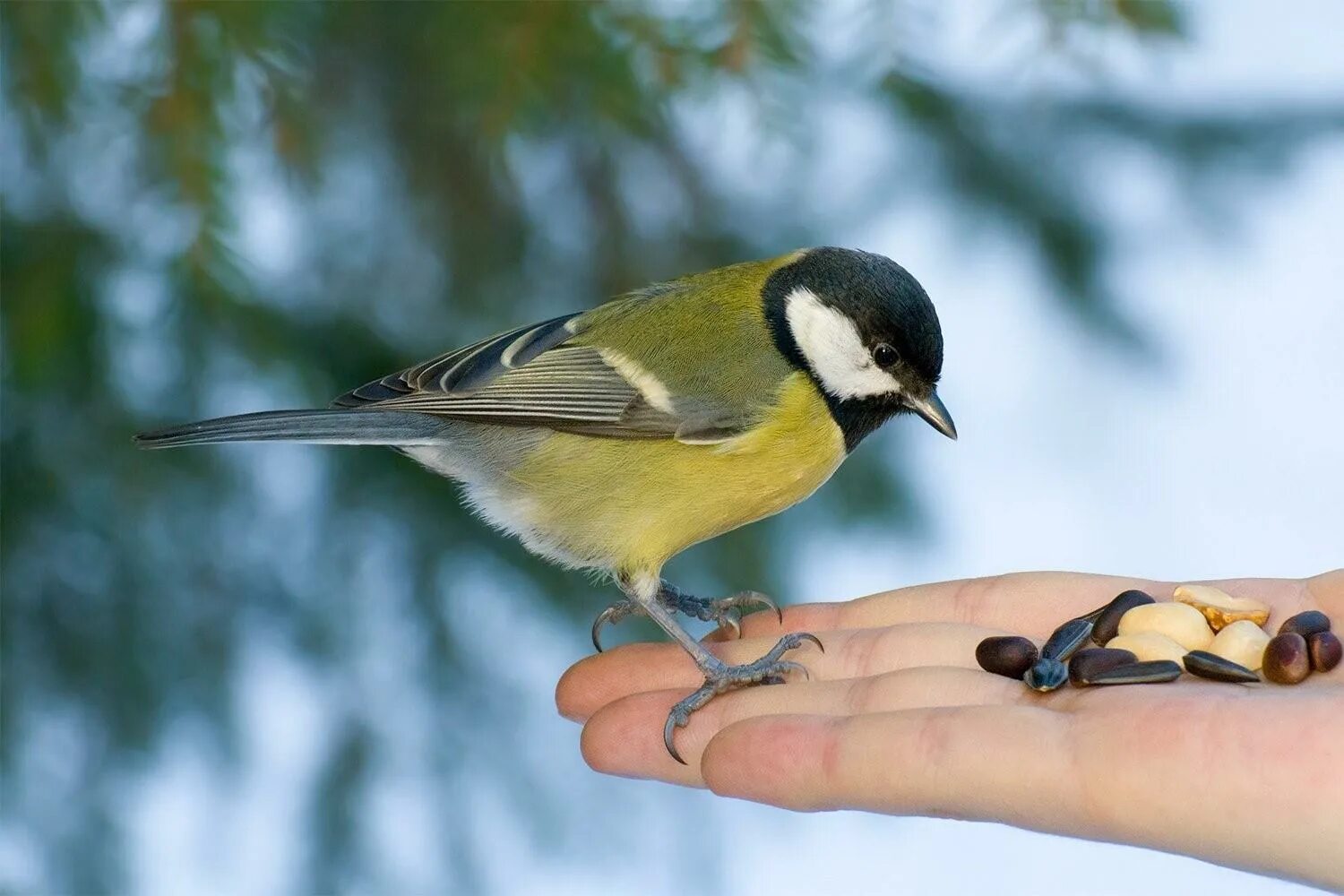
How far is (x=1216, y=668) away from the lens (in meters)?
1.10

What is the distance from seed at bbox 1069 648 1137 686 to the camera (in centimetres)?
110

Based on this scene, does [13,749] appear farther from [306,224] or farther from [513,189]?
[513,189]

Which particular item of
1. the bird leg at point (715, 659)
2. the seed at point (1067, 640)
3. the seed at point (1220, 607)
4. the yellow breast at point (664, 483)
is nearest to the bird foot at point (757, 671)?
the bird leg at point (715, 659)

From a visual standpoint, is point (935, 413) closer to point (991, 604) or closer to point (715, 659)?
point (991, 604)

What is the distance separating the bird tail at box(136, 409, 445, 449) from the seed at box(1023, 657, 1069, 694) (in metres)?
0.62

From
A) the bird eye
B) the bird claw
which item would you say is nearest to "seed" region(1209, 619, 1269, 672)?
the bird eye

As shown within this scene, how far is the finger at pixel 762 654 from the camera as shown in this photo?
125 cm

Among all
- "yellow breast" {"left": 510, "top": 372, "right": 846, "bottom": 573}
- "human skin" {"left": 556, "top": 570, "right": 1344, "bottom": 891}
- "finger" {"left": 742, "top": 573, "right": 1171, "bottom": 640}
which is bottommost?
"human skin" {"left": 556, "top": 570, "right": 1344, "bottom": 891}

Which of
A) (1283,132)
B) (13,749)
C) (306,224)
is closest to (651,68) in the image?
(306,224)

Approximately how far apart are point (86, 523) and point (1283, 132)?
1309 millimetres

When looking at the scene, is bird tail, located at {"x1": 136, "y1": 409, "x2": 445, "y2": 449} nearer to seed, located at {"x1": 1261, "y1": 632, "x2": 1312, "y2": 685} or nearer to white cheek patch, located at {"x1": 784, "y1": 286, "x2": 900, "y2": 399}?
white cheek patch, located at {"x1": 784, "y1": 286, "x2": 900, "y2": 399}

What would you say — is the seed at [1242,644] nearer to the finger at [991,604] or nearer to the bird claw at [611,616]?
the finger at [991,604]

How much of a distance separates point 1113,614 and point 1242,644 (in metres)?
0.12

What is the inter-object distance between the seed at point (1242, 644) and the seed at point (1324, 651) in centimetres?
4
